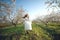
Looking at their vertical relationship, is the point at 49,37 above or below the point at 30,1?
below

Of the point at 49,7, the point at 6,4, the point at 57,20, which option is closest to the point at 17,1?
the point at 6,4

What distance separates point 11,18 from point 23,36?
61cm

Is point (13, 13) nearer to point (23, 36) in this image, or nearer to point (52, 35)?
point (23, 36)

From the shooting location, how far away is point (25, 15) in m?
4.73

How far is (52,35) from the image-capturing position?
472 cm

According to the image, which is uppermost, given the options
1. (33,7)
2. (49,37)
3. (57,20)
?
(33,7)

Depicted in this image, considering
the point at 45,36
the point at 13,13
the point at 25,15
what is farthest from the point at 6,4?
the point at 45,36

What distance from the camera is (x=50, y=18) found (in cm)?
480

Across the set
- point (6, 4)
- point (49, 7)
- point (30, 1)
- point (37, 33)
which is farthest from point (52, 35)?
point (6, 4)

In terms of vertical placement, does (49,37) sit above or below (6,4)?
below

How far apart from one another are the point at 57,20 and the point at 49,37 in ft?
1.73

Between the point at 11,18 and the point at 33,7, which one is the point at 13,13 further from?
the point at 33,7

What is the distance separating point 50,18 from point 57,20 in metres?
0.20

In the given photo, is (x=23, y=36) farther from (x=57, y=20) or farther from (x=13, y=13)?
(x=57, y=20)
